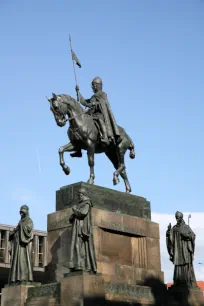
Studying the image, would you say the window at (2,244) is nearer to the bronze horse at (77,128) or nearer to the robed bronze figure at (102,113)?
the robed bronze figure at (102,113)

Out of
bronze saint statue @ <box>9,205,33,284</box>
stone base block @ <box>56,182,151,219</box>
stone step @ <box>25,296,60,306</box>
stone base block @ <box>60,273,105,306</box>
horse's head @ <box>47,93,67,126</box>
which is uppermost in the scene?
horse's head @ <box>47,93,67,126</box>

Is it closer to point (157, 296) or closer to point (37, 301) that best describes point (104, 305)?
point (37, 301)

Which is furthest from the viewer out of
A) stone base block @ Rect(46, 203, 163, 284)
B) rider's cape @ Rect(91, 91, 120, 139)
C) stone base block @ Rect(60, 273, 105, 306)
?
rider's cape @ Rect(91, 91, 120, 139)

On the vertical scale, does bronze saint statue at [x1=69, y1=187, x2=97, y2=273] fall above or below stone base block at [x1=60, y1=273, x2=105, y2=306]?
above

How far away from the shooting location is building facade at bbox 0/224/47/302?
53.8 meters

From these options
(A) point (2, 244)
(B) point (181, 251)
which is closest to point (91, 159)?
(B) point (181, 251)

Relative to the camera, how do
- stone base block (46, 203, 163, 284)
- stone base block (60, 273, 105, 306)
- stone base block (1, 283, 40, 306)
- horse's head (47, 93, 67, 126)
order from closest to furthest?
stone base block (60, 273, 105, 306) < stone base block (1, 283, 40, 306) < stone base block (46, 203, 163, 284) < horse's head (47, 93, 67, 126)

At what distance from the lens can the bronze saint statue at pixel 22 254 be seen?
53.8ft

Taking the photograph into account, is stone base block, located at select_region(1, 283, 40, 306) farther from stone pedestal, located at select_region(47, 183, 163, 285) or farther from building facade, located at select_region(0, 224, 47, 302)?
building facade, located at select_region(0, 224, 47, 302)

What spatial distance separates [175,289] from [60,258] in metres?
4.57

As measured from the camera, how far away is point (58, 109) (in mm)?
18469

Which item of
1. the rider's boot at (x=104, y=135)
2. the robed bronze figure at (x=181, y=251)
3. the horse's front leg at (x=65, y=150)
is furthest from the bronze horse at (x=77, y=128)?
the robed bronze figure at (x=181, y=251)

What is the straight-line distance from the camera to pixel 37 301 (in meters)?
15.6

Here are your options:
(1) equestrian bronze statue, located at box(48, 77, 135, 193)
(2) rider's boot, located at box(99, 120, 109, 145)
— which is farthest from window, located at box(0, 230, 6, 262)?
(2) rider's boot, located at box(99, 120, 109, 145)
